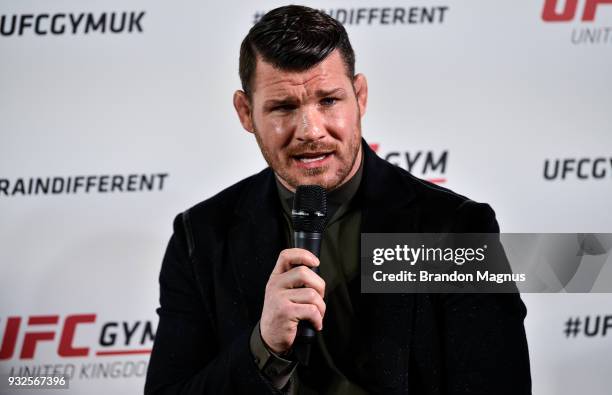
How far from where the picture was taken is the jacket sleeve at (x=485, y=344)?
Answer: 1.50m

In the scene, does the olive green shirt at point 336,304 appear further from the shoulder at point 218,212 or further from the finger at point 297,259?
the finger at point 297,259

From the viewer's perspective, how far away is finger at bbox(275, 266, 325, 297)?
1211mm

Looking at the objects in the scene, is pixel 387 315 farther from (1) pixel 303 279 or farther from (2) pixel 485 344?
(1) pixel 303 279

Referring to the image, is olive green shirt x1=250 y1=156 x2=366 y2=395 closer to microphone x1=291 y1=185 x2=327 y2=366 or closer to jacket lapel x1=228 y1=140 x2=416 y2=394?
jacket lapel x1=228 y1=140 x2=416 y2=394

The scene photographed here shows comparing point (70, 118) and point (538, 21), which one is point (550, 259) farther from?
point (70, 118)

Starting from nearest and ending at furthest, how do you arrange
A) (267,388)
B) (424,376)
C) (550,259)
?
(267,388) → (424,376) → (550,259)

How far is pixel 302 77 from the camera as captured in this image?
1.56 m

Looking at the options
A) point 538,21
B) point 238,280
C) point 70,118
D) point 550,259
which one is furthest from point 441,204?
point 70,118

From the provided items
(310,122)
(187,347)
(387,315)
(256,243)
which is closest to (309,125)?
(310,122)

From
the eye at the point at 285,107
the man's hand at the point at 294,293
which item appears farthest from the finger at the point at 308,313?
the eye at the point at 285,107

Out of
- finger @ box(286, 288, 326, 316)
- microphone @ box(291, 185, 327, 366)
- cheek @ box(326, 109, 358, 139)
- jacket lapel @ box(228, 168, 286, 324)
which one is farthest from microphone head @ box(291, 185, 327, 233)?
jacket lapel @ box(228, 168, 286, 324)

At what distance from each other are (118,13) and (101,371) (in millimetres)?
1259

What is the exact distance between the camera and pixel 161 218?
8.73 feet

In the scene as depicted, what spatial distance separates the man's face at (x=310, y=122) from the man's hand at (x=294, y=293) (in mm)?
355
